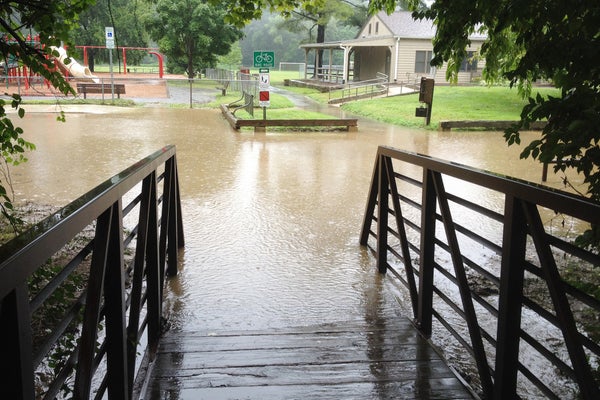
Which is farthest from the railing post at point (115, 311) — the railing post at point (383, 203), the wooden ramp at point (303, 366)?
the railing post at point (383, 203)

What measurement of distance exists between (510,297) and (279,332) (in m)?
1.68

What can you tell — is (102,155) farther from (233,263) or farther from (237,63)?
(237,63)

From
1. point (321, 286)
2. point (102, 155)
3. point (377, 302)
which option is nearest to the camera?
point (377, 302)

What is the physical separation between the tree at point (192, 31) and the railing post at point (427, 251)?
32657 millimetres

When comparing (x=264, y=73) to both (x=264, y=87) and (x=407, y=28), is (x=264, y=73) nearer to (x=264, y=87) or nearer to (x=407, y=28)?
(x=264, y=87)

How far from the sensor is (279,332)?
3.69 m

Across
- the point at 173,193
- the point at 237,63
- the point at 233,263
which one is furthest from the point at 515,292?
the point at 237,63

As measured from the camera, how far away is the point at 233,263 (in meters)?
5.63

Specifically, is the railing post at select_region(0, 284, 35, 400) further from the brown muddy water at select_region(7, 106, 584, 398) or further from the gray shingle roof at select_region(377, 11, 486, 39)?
the gray shingle roof at select_region(377, 11, 486, 39)

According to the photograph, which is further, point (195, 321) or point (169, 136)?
point (169, 136)

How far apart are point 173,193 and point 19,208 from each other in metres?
3.52

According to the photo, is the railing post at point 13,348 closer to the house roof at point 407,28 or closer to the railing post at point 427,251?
the railing post at point 427,251

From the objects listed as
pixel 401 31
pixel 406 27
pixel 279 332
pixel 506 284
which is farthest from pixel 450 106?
Answer: pixel 506 284

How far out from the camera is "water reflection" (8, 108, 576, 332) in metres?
4.68
